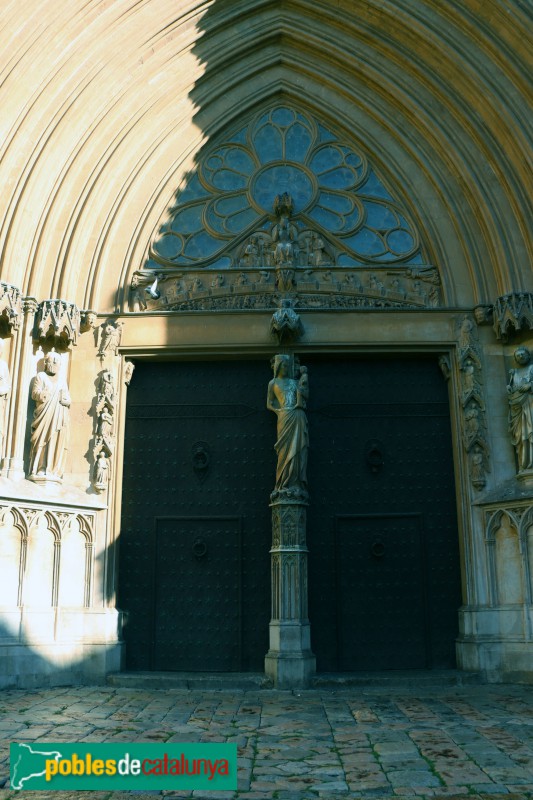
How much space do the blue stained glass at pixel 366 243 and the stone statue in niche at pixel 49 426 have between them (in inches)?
198

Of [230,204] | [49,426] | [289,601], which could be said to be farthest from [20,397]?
[230,204]

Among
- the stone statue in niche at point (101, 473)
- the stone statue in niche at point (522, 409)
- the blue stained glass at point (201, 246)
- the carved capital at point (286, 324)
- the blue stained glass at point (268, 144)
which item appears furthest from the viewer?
the blue stained glass at point (268, 144)

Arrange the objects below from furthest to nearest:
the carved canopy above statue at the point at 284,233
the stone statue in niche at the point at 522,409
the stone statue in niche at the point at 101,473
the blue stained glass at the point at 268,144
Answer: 1. the blue stained glass at the point at 268,144
2. the carved canopy above statue at the point at 284,233
3. the stone statue in niche at the point at 101,473
4. the stone statue in niche at the point at 522,409

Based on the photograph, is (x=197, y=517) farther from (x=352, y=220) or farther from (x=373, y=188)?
(x=373, y=188)

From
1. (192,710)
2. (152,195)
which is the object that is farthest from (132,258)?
(192,710)

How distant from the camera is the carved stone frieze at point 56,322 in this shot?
1127cm

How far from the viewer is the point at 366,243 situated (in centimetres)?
1286

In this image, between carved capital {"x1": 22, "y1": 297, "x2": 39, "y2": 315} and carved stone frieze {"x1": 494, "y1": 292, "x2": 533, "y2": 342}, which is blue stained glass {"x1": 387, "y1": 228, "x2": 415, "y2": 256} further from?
carved capital {"x1": 22, "y1": 297, "x2": 39, "y2": 315}

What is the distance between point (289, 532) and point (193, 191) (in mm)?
5940

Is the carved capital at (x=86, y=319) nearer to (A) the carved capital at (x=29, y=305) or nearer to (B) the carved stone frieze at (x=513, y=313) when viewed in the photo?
(A) the carved capital at (x=29, y=305)

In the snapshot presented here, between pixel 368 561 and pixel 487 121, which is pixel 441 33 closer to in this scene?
pixel 487 121

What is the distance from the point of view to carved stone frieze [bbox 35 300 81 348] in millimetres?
11266

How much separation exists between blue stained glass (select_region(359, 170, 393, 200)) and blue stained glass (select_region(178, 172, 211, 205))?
2.58 metres

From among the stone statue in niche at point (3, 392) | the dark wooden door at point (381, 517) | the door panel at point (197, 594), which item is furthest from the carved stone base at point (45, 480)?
the dark wooden door at point (381, 517)
